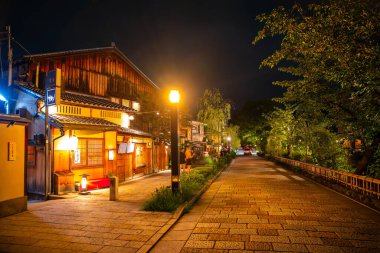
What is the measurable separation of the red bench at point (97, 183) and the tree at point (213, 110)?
26040 mm

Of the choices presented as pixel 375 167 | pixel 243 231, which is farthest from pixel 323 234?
pixel 375 167

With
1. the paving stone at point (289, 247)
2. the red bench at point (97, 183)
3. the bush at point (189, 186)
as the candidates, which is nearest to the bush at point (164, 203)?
the bush at point (189, 186)

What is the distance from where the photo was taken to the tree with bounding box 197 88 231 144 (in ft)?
136

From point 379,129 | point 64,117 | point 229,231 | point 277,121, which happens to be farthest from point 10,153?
point 277,121

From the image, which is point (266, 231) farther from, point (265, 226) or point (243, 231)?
point (243, 231)

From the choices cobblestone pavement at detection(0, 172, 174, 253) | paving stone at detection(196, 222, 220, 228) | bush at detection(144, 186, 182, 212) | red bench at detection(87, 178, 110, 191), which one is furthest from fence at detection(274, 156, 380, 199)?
red bench at detection(87, 178, 110, 191)

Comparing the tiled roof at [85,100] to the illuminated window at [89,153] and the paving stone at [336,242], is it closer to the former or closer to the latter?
the illuminated window at [89,153]

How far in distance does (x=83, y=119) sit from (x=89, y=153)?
2.02 metres

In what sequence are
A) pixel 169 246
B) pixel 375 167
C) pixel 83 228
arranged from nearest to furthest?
1. pixel 169 246
2. pixel 83 228
3. pixel 375 167

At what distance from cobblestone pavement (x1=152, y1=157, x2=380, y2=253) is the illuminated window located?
7546 mm

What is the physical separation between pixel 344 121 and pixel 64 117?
47.9 ft

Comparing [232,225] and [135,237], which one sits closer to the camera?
[135,237]

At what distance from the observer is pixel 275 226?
8.16 m

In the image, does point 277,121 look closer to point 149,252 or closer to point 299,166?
point 299,166
